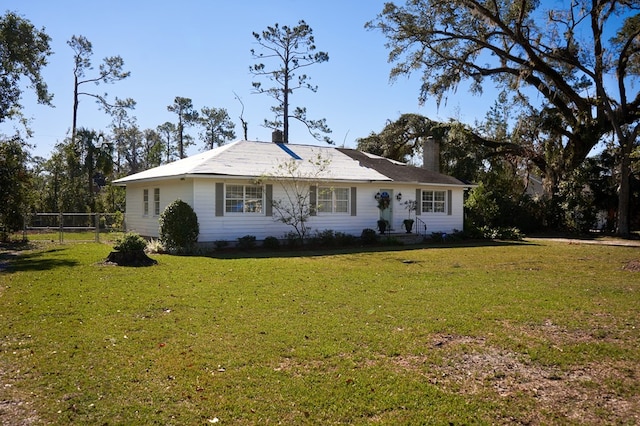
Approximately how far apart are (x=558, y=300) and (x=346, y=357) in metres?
5.02

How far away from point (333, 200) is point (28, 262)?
11.7m

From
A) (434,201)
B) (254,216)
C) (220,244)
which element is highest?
(434,201)

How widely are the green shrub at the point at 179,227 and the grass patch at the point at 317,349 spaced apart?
539cm

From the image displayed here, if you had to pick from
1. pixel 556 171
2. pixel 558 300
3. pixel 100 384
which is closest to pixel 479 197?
pixel 556 171

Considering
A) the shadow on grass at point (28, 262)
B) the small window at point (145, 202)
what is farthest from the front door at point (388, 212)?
the shadow on grass at point (28, 262)

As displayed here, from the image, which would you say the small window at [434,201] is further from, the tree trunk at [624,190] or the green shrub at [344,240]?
the tree trunk at [624,190]

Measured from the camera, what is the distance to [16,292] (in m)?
8.83

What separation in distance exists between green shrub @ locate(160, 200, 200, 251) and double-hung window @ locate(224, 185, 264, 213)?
188cm

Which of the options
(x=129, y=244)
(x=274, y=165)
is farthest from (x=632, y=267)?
(x=129, y=244)

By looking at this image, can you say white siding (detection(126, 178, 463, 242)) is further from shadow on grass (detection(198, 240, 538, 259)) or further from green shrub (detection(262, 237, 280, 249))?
shadow on grass (detection(198, 240, 538, 259))

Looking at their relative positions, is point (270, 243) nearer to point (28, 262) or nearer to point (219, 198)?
point (219, 198)

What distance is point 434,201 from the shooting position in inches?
943

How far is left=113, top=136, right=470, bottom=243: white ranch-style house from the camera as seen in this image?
58.2ft

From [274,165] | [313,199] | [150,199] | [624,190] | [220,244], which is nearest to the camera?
[220,244]
